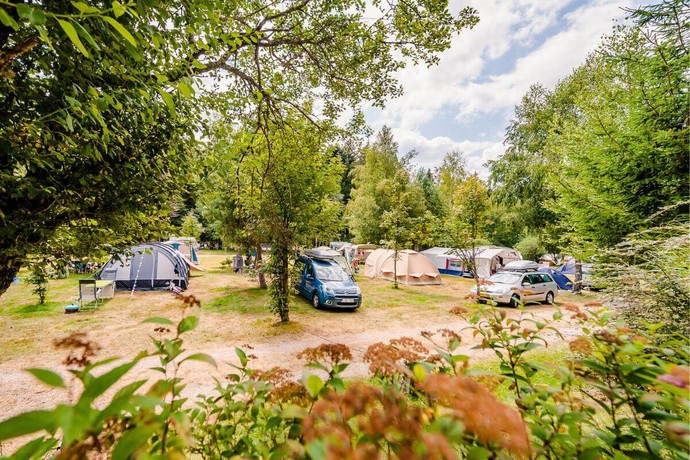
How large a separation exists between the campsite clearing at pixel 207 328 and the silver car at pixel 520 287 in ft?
2.40

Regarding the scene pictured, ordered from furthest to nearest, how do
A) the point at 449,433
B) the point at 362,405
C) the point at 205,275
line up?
the point at 205,275
the point at 362,405
the point at 449,433

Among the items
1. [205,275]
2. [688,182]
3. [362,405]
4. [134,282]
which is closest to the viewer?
[362,405]

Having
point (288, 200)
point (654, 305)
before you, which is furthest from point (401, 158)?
point (654, 305)

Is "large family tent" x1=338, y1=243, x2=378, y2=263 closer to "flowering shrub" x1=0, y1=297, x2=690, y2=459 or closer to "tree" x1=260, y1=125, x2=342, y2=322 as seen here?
"tree" x1=260, y1=125, x2=342, y2=322

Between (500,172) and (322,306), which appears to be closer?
(322,306)

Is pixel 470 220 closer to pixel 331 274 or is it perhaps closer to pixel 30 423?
pixel 331 274

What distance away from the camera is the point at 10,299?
1042 centimetres

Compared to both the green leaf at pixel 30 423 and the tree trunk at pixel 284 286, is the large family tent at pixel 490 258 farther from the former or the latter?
the green leaf at pixel 30 423

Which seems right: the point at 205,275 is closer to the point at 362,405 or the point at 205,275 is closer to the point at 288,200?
the point at 288,200

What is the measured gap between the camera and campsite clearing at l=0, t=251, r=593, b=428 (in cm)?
530

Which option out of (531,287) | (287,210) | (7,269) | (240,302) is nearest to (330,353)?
(7,269)

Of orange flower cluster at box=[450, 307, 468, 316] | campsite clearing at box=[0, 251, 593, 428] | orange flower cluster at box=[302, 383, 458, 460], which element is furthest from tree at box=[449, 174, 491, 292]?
→ orange flower cluster at box=[302, 383, 458, 460]

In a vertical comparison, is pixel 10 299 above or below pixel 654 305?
below

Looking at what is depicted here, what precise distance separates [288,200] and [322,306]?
4350mm
